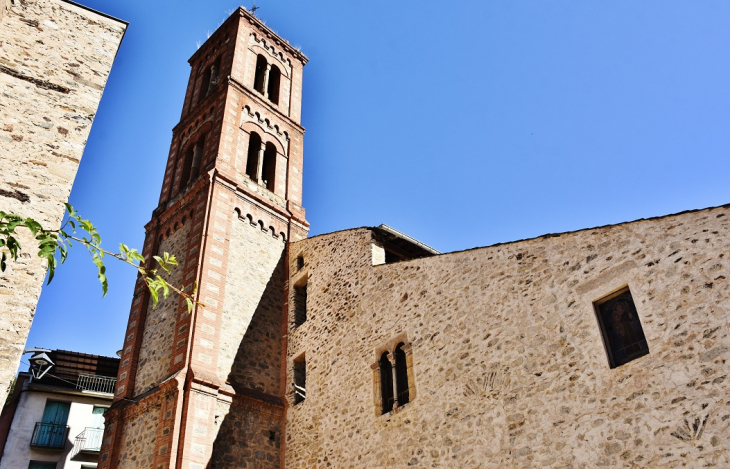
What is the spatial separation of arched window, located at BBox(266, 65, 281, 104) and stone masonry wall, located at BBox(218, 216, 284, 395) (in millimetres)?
7738

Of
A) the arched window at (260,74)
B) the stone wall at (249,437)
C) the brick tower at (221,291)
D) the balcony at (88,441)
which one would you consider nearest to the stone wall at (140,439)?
the brick tower at (221,291)

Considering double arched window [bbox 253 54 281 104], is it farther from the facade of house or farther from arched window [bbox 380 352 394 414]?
arched window [bbox 380 352 394 414]

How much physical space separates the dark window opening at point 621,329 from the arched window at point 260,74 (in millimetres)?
17310

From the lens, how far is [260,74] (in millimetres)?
23875

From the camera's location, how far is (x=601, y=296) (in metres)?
9.05

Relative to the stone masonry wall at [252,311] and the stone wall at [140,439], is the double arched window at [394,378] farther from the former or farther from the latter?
the stone wall at [140,439]

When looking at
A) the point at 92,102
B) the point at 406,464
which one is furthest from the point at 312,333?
the point at 92,102

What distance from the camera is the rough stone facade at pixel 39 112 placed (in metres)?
4.74

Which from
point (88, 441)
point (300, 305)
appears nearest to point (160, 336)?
point (300, 305)

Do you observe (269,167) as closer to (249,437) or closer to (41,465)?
(249,437)

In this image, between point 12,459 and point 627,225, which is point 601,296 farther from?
point 12,459

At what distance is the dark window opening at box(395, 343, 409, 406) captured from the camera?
464 inches

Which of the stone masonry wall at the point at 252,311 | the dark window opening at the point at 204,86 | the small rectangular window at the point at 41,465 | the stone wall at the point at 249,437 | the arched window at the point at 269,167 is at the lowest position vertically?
the stone wall at the point at 249,437

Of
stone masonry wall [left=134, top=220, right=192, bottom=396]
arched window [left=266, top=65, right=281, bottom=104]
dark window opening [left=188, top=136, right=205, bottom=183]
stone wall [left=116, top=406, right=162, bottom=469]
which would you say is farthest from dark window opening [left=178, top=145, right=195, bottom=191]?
stone wall [left=116, top=406, right=162, bottom=469]
